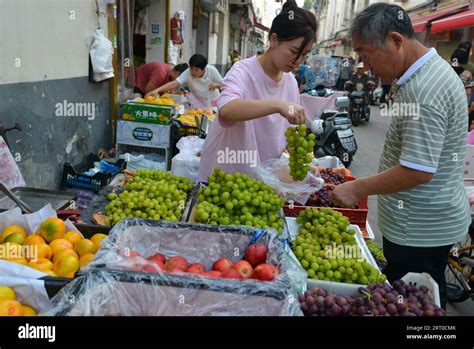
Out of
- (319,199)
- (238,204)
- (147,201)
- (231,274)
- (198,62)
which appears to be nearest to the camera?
(231,274)

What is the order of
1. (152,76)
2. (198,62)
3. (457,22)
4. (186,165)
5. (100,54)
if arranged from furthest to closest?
1. (457,22)
2. (152,76)
3. (198,62)
4. (100,54)
5. (186,165)

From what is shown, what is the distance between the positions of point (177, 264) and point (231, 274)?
27cm

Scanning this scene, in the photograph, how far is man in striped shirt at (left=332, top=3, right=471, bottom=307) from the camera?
191 centimetres

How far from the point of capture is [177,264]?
1.94 m

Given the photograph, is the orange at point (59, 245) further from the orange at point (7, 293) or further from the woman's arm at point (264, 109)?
the woman's arm at point (264, 109)

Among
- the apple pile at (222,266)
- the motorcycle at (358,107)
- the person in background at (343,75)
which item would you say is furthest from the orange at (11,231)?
the person in background at (343,75)

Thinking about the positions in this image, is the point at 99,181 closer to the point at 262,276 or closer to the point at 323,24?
the point at 262,276

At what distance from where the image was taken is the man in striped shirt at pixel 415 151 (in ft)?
6.28

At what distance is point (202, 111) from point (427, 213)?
542 centimetres

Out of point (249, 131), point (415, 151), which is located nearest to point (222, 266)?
point (415, 151)

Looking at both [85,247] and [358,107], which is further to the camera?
[358,107]

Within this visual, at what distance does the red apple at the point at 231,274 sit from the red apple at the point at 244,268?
0.02m

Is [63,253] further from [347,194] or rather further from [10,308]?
[347,194]

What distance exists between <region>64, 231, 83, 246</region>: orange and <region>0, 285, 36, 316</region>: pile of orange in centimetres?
48
